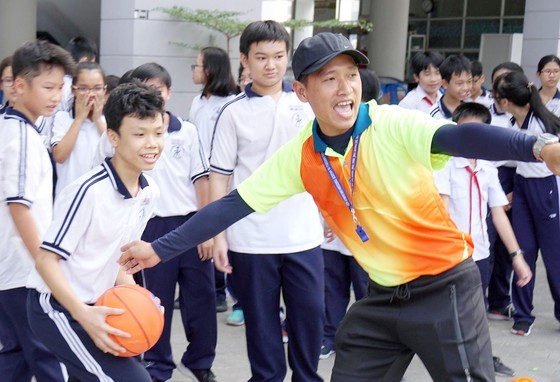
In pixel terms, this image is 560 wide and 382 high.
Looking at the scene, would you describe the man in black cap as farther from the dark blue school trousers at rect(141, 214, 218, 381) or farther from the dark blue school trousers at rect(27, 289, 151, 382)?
the dark blue school trousers at rect(141, 214, 218, 381)

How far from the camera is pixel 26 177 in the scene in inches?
165

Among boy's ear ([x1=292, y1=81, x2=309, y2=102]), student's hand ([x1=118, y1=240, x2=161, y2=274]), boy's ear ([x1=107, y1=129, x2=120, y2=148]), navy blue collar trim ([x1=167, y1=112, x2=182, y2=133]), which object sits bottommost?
student's hand ([x1=118, y1=240, x2=161, y2=274])

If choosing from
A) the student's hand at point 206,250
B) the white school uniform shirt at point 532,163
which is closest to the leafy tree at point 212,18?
the white school uniform shirt at point 532,163

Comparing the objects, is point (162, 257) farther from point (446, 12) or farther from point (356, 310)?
point (446, 12)

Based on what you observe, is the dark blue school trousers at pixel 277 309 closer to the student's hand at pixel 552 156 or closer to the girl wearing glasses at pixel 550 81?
the student's hand at pixel 552 156

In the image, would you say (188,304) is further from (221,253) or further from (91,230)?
(91,230)

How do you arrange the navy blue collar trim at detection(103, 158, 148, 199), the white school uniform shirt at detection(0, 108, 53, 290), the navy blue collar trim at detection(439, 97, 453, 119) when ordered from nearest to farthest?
the navy blue collar trim at detection(103, 158, 148, 199) < the white school uniform shirt at detection(0, 108, 53, 290) < the navy blue collar trim at detection(439, 97, 453, 119)

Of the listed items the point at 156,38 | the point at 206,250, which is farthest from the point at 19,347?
the point at 156,38

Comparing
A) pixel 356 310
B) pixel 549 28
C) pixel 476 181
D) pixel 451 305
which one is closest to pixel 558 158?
pixel 451 305

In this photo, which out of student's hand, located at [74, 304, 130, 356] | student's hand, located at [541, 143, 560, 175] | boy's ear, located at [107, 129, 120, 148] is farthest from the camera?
boy's ear, located at [107, 129, 120, 148]

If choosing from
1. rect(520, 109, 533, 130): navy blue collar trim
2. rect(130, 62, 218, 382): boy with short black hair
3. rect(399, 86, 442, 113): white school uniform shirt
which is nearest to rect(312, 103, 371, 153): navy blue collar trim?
rect(130, 62, 218, 382): boy with short black hair

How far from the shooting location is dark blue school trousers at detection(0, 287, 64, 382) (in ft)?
14.0

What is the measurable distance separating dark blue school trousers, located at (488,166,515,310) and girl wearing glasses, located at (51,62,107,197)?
11.9 feet

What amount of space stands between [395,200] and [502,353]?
346cm
